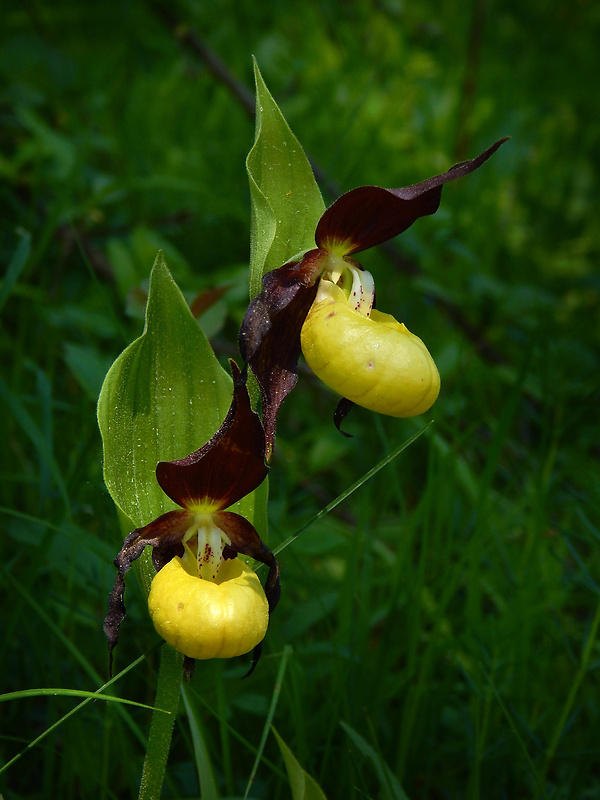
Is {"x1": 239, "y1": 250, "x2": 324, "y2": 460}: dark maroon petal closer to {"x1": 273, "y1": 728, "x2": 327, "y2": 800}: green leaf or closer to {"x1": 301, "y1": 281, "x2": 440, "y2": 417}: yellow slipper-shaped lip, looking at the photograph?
{"x1": 301, "y1": 281, "x2": 440, "y2": 417}: yellow slipper-shaped lip

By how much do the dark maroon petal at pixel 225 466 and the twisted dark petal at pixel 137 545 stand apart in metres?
0.03

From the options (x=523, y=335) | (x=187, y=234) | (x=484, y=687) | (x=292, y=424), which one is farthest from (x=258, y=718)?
(x=187, y=234)

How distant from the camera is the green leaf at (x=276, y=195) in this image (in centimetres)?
95

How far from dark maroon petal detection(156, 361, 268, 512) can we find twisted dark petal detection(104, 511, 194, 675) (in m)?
0.03

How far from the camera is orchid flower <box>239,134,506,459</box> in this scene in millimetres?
888

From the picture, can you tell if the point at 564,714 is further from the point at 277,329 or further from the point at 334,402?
the point at 334,402

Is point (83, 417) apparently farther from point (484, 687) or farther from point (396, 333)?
point (484, 687)

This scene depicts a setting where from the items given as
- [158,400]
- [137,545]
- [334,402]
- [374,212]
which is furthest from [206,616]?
[334,402]

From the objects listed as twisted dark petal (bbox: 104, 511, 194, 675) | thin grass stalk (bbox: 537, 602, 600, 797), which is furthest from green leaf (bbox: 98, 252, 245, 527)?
thin grass stalk (bbox: 537, 602, 600, 797)

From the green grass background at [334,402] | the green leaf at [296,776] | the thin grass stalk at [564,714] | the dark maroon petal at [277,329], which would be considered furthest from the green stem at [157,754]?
the thin grass stalk at [564,714]

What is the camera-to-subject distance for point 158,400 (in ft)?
3.26

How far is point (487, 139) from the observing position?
2771 millimetres

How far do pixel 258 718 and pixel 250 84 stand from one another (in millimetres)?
2710

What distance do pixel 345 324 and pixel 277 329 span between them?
122mm
